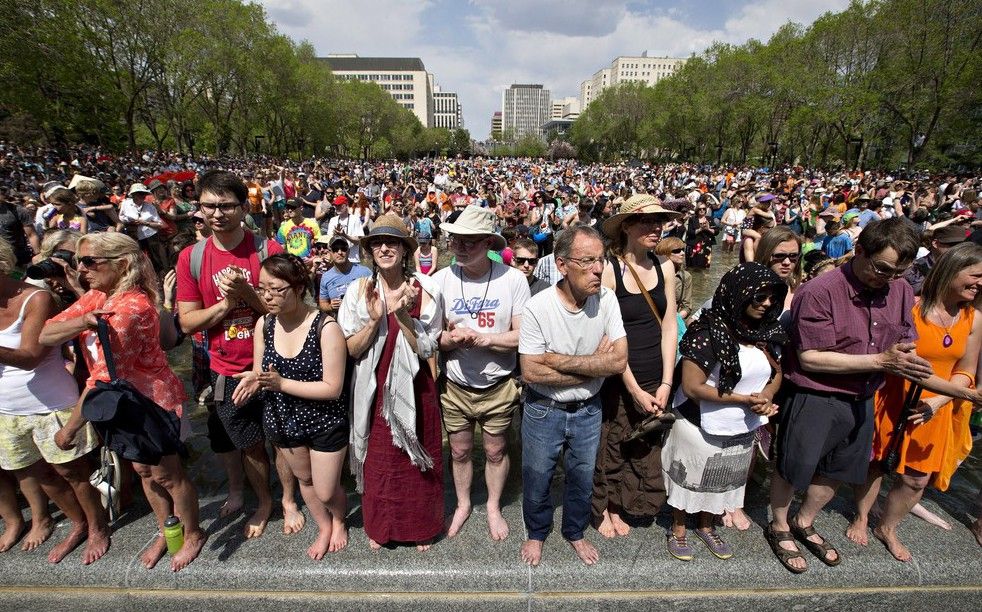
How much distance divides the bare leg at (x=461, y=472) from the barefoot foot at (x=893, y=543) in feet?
7.88

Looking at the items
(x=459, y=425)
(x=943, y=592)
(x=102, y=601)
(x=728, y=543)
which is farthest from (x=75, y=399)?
(x=943, y=592)

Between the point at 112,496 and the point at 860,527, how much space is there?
4.36 meters

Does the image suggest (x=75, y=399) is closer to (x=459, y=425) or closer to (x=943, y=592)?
(x=459, y=425)

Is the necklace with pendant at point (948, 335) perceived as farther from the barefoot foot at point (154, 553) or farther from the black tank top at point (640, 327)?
the barefoot foot at point (154, 553)

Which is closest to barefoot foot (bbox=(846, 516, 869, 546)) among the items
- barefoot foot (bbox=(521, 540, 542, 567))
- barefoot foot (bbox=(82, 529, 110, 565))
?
barefoot foot (bbox=(521, 540, 542, 567))

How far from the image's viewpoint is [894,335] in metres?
2.41

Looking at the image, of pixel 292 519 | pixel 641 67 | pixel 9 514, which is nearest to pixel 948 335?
pixel 292 519

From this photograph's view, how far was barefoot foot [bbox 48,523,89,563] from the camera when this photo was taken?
8.82 ft

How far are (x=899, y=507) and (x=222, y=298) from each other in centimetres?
416

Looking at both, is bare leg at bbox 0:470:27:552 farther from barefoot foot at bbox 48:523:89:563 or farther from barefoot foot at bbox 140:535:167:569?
barefoot foot at bbox 140:535:167:569

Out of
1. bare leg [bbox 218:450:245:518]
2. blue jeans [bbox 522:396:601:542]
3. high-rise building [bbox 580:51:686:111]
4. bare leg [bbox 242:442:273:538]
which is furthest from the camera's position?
high-rise building [bbox 580:51:686:111]

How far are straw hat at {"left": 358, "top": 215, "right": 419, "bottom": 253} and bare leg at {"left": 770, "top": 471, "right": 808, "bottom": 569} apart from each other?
252 centimetres

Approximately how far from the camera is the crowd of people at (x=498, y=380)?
236 centimetres

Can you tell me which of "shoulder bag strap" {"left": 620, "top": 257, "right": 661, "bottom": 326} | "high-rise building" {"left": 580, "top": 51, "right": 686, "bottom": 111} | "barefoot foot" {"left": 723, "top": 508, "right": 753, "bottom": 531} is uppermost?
"high-rise building" {"left": 580, "top": 51, "right": 686, "bottom": 111}
